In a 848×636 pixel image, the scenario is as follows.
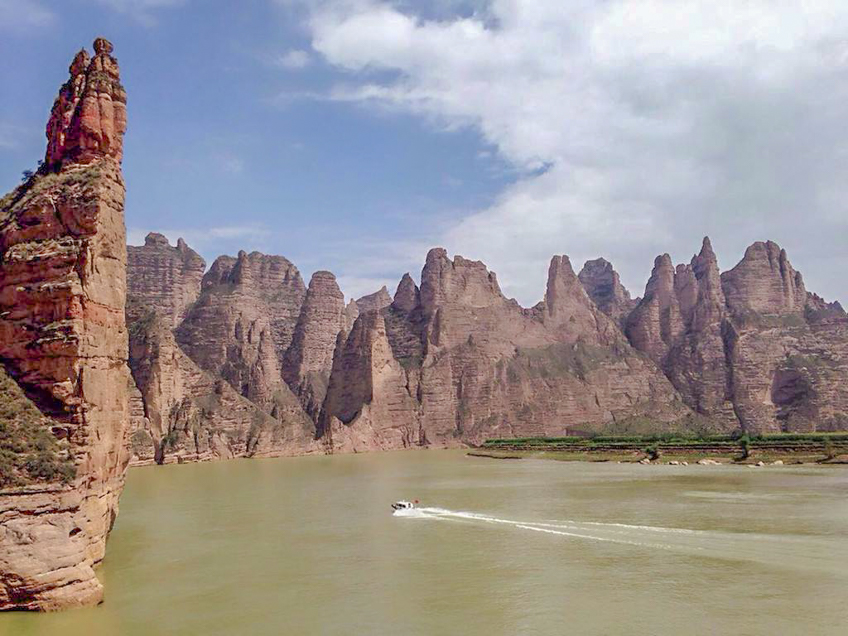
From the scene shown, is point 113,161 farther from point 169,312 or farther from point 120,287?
point 169,312

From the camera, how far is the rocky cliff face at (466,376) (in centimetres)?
17362

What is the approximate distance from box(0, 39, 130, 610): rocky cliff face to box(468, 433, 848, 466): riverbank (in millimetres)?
85387

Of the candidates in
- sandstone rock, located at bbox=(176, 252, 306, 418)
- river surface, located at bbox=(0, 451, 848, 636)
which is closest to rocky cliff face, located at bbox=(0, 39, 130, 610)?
river surface, located at bbox=(0, 451, 848, 636)

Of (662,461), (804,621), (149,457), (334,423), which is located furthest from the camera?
(334,423)

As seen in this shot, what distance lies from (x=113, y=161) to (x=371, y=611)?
76.5 feet

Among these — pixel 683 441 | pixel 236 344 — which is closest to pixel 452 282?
pixel 236 344

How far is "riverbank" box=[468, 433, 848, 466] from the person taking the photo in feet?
312

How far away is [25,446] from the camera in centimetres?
2639

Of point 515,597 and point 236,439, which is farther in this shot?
point 236,439

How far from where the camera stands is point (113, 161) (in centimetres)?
3419

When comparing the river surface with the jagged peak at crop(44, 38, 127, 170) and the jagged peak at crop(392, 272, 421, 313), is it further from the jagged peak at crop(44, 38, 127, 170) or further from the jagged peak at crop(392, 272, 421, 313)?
the jagged peak at crop(392, 272, 421, 313)

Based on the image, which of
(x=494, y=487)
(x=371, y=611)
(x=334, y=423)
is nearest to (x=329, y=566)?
(x=371, y=611)

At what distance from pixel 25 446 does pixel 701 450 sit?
9796cm

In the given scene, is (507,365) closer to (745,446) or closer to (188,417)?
(188,417)
